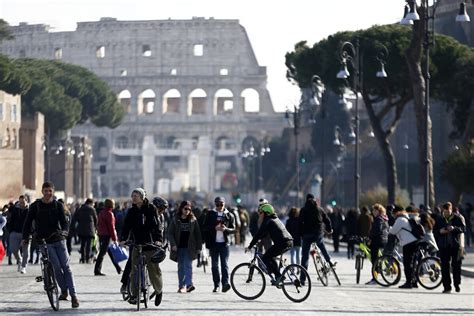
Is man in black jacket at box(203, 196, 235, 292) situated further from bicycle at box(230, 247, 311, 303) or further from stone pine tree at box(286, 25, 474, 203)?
stone pine tree at box(286, 25, 474, 203)

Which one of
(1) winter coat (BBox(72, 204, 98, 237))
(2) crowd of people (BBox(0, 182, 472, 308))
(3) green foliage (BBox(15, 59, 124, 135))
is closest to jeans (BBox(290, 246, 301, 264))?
(2) crowd of people (BBox(0, 182, 472, 308))

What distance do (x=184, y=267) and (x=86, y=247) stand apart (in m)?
12.0

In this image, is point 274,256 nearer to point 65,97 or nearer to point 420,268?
point 420,268

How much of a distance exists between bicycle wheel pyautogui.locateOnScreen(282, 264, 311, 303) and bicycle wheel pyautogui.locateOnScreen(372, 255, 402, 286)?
15.9 feet

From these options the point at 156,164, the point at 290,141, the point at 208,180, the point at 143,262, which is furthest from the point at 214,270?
the point at 156,164

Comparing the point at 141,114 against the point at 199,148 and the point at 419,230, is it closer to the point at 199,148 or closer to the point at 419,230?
the point at 199,148

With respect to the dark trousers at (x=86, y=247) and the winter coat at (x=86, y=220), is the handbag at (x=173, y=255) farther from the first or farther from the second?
the dark trousers at (x=86, y=247)

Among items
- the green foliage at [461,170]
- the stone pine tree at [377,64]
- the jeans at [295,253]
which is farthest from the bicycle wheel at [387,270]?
the stone pine tree at [377,64]

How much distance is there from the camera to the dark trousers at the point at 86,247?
37.8 metres

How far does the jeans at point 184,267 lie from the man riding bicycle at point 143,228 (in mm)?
3462

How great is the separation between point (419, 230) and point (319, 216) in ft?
5.24

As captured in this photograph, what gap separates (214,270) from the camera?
1065 inches

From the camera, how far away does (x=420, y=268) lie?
95.4ft

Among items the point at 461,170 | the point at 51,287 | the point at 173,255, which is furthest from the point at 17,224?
the point at 461,170
